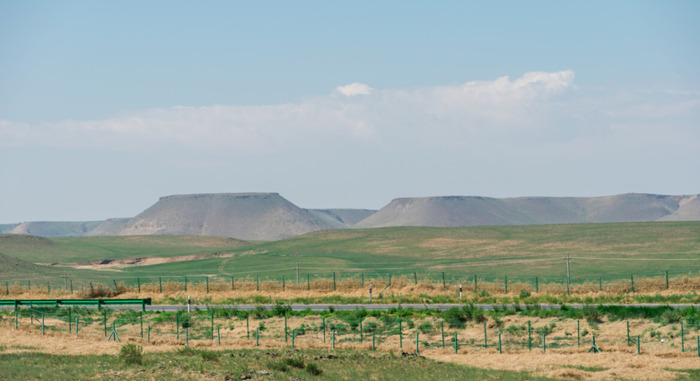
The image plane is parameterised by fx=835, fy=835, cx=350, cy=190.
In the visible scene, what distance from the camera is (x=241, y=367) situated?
35.7 m

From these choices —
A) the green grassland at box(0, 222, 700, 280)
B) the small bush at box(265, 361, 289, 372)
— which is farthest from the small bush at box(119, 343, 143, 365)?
the green grassland at box(0, 222, 700, 280)

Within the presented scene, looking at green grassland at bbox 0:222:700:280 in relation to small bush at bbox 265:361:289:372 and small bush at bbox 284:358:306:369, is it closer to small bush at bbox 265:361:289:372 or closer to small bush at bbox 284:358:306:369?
small bush at bbox 284:358:306:369

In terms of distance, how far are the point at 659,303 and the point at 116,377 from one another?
38.0 meters

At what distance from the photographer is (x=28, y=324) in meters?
55.9

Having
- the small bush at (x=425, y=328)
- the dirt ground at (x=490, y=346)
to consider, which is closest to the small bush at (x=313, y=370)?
the dirt ground at (x=490, y=346)

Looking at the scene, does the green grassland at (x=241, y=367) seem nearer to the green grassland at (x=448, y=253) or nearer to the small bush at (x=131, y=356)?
the small bush at (x=131, y=356)

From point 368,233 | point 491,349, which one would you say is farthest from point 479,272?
point 368,233

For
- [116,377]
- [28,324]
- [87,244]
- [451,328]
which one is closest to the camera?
[116,377]

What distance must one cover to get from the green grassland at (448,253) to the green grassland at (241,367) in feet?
191

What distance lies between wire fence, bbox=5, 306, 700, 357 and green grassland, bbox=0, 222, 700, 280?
146 ft

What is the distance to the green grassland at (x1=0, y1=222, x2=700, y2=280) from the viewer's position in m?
110

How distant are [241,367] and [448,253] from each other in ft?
348

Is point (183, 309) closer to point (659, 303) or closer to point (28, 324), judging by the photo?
point (28, 324)

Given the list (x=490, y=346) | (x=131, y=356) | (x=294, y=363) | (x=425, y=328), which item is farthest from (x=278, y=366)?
(x=425, y=328)
